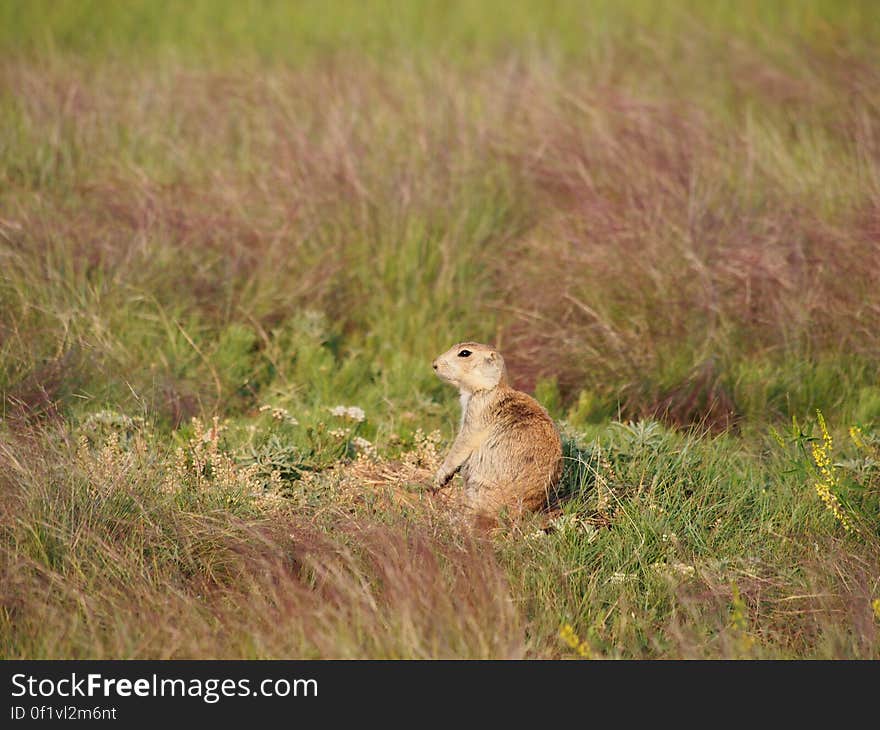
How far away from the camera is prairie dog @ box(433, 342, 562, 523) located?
516cm

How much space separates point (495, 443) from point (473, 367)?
411mm

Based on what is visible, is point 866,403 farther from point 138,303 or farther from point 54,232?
point 54,232

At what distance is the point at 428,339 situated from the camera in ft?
24.0

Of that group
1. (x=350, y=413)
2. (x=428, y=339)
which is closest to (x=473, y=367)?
(x=350, y=413)

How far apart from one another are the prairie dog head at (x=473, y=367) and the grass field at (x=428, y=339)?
50 centimetres

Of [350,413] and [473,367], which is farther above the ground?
[473,367]

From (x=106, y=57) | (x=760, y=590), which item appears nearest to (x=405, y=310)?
(x=760, y=590)

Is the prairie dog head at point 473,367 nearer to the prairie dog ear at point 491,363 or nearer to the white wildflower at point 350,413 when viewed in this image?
the prairie dog ear at point 491,363

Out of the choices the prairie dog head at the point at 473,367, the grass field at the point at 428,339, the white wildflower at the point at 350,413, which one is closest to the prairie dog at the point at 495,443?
the prairie dog head at the point at 473,367

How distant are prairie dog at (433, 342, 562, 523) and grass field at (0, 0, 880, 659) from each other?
166mm

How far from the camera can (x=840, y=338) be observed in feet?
22.9

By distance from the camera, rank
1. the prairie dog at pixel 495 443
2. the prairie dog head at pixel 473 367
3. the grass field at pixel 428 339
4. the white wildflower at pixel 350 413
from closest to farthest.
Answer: the grass field at pixel 428 339, the prairie dog at pixel 495 443, the prairie dog head at pixel 473 367, the white wildflower at pixel 350 413

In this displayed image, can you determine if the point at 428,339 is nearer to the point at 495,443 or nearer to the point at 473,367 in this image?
the point at 473,367

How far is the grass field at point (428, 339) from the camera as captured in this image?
179 inches
